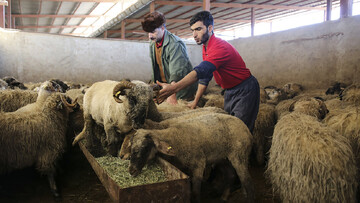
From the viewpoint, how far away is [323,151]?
8.86 ft

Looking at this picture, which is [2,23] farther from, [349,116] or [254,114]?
[349,116]

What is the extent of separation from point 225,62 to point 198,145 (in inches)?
46.7

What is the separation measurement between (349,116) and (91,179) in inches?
155

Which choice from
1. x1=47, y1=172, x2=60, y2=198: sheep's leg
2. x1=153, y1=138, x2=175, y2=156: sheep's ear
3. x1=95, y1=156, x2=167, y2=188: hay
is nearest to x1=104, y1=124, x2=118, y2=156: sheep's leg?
x1=95, y1=156, x2=167, y2=188: hay

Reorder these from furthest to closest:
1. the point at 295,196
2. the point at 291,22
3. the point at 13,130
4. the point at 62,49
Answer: the point at 291,22 → the point at 62,49 → the point at 13,130 → the point at 295,196

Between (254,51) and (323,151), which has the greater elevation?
(254,51)

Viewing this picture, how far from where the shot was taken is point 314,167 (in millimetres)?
2691

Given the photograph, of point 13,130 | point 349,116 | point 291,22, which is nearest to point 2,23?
point 13,130

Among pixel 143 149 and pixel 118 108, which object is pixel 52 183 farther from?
pixel 143 149

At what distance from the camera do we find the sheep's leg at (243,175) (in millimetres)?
3268

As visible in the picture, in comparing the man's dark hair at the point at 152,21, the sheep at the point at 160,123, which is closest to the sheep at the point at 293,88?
the sheep at the point at 160,123

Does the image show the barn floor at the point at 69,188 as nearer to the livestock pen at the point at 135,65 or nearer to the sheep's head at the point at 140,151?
the livestock pen at the point at 135,65

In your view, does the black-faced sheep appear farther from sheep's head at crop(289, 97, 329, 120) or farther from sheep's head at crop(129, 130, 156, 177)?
sheep's head at crop(129, 130, 156, 177)

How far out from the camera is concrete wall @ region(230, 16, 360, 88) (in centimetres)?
756
